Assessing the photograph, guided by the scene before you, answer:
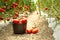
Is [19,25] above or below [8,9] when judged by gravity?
below

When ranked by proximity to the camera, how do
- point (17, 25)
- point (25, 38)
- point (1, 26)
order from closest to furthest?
point (25, 38)
point (17, 25)
point (1, 26)

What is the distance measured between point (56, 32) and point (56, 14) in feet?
1.17

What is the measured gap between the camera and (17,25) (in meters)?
4.82

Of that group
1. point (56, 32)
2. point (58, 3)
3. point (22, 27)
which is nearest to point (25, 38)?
point (22, 27)

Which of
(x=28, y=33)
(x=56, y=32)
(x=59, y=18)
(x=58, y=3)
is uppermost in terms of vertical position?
(x=58, y=3)

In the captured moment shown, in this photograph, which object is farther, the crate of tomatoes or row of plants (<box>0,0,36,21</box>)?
the crate of tomatoes

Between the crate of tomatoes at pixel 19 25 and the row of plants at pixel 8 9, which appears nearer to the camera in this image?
the row of plants at pixel 8 9

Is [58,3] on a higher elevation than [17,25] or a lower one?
higher

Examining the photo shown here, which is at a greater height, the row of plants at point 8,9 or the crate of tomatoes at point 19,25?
the row of plants at point 8,9

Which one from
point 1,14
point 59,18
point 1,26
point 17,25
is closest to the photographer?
point 1,14

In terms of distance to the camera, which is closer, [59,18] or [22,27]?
[59,18]

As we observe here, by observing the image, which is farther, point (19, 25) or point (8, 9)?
point (19, 25)

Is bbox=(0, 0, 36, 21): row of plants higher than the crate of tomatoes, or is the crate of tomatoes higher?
bbox=(0, 0, 36, 21): row of plants

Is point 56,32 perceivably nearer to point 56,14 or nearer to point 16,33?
point 56,14
